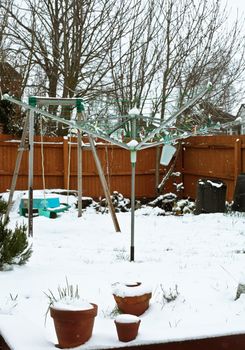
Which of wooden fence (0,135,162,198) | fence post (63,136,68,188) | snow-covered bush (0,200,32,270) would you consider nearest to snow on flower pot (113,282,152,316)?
snow-covered bush (0,200,32,270)

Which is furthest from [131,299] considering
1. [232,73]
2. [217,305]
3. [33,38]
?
[232,73]

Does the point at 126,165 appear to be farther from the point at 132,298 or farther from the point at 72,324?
the point at 72,324

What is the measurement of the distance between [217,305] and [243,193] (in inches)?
253

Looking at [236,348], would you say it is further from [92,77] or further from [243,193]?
[92,77]

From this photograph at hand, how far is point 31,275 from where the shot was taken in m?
4.23

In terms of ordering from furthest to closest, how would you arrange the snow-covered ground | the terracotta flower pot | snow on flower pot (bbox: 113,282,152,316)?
snow on flower pot (bbox: 113,282,152,316) < the snow-covered ground < the terracotta flower pot

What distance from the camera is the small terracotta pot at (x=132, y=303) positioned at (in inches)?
124

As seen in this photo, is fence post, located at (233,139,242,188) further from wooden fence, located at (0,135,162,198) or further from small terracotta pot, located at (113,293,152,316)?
small terracotta pot, located at (113,293,152,316)

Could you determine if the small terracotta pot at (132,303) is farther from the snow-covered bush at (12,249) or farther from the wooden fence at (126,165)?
the wooden fence at (126,165)

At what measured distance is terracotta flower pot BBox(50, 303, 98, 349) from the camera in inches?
105

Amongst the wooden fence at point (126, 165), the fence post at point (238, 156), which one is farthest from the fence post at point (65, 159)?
the fence post at point (238, 156)

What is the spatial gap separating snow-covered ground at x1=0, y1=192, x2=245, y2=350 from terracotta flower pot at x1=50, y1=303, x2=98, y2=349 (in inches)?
2.4

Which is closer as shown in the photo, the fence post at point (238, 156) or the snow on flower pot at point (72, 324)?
the snow on flower pot at point (72, 324)

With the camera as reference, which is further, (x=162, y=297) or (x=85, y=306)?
(x=162, y=297)
